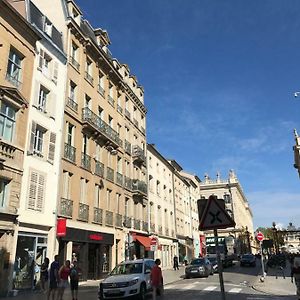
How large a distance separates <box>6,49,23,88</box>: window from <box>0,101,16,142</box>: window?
1.47m

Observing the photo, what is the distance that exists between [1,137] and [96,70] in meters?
14.2

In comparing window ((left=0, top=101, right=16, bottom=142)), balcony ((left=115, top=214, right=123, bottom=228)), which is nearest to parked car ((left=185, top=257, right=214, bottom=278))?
balcony ((left=115, top=214, right=123, bottom=228))

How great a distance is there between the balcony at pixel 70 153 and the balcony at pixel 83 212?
3088 millimetres

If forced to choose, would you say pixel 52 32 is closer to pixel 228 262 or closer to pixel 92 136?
pixel 92 136

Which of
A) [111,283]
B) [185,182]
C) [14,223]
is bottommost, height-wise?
[111,283]

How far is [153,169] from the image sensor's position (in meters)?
42.9

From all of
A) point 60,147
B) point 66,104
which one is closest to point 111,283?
point 60,147

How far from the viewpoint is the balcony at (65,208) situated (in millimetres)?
21562

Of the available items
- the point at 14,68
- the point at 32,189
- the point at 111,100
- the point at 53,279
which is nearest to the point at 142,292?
the point at 53,279

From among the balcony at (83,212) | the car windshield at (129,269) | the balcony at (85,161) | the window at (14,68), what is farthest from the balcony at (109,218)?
the window at (14,68)

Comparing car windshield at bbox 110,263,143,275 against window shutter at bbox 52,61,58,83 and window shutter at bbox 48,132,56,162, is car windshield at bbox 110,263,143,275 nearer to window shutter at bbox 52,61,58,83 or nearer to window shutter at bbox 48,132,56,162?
window shutter at bbox 48,132,56,162

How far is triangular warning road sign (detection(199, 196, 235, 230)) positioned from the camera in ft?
23.6

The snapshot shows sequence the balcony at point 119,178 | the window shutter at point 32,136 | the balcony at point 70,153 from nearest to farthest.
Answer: the window shutter at point 32,136, the balcony at point 70,153, the balcony at point 119,178

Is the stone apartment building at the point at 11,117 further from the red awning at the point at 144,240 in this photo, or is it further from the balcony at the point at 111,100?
the red awning at the point at 144,240
